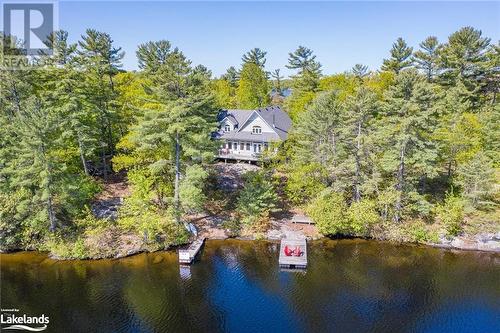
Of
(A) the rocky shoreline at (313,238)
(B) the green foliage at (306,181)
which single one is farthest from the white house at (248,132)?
(A) the rocky shoreline at (313,238)

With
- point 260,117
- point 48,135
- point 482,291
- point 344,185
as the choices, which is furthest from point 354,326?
point 260,117

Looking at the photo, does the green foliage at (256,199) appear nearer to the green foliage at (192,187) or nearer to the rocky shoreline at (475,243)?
the green foliage at (192,187)

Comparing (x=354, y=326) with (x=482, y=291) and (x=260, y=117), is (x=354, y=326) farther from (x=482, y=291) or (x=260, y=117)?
(x=260, y=117)

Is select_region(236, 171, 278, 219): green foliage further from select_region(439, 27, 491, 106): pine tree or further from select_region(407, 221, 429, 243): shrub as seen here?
select_region(439, 27, 491, 106): pine tree

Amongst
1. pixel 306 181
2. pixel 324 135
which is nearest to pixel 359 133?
pixel 324 135

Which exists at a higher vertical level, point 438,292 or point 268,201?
point 268,201
